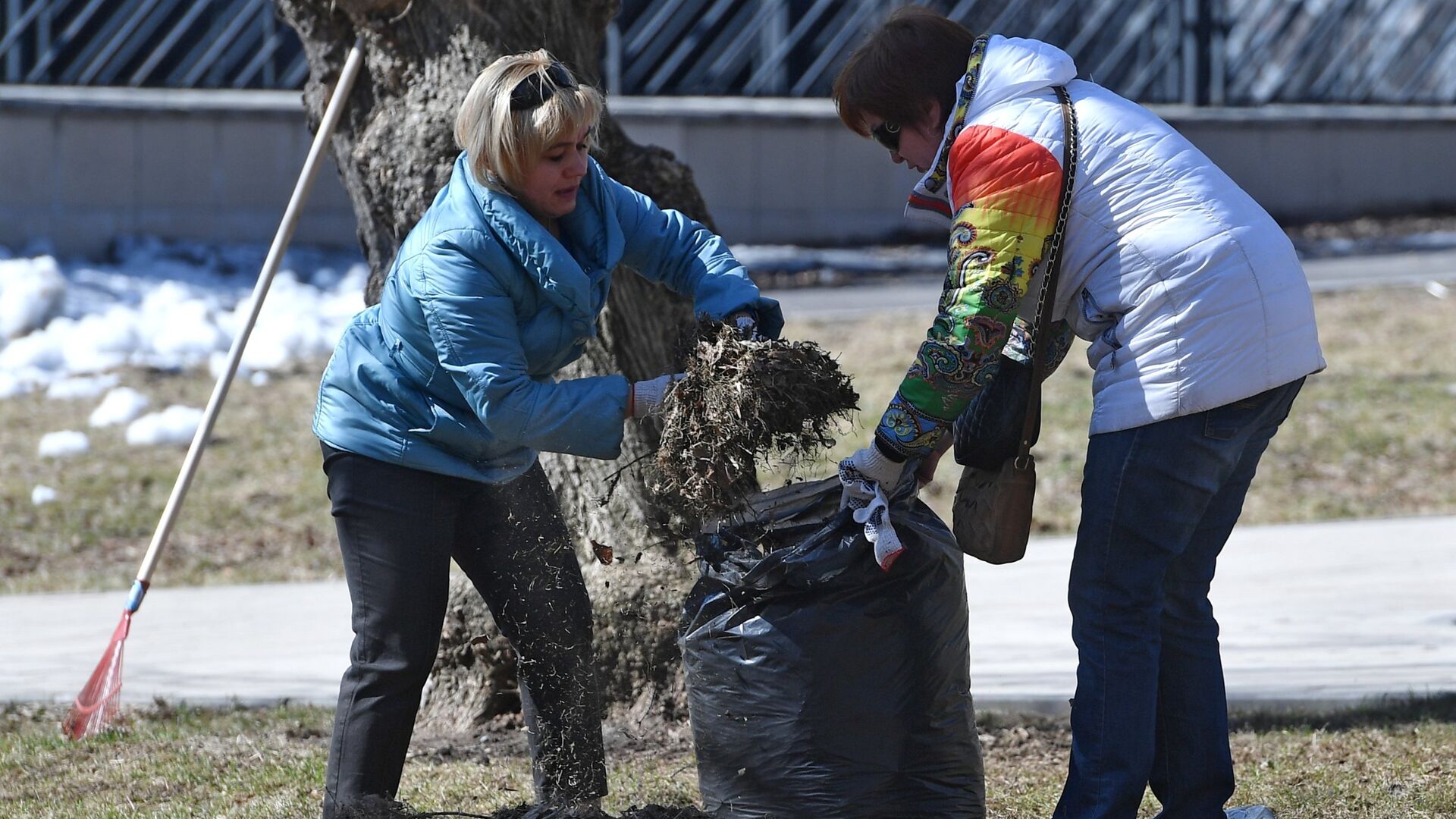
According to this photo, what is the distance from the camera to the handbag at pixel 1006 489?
298cm

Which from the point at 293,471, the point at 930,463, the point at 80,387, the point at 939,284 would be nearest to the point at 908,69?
the point at 930,463

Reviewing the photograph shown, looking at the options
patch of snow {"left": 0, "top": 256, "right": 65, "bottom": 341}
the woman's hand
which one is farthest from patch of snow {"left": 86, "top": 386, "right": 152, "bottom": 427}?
the woman's hand

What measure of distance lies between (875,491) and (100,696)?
96.2 inches

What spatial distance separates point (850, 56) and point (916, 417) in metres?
0.72

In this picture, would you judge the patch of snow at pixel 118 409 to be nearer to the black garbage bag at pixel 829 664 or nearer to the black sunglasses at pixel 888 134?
the black garbage bag at pixel 829 664

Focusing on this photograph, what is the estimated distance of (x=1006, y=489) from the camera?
10.0 feet


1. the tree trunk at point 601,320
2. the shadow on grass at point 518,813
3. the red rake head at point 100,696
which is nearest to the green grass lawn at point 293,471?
the tree trunk at point 601,320

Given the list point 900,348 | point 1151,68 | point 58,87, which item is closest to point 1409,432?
A: point 900,348

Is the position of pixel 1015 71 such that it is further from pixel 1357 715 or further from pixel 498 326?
pixel 1357 715

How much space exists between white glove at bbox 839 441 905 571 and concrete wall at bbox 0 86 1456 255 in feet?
36.6

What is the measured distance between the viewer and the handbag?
298 centimetres

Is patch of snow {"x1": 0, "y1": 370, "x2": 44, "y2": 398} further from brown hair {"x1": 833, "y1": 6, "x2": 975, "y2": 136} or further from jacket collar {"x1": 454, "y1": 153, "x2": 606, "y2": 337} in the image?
brown hair {"x1": 833, "y1": 6, "x2": 975, "y2": 136}

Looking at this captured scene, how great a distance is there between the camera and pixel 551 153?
294cm

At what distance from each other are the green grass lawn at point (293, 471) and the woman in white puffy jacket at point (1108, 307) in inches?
Result: 118
